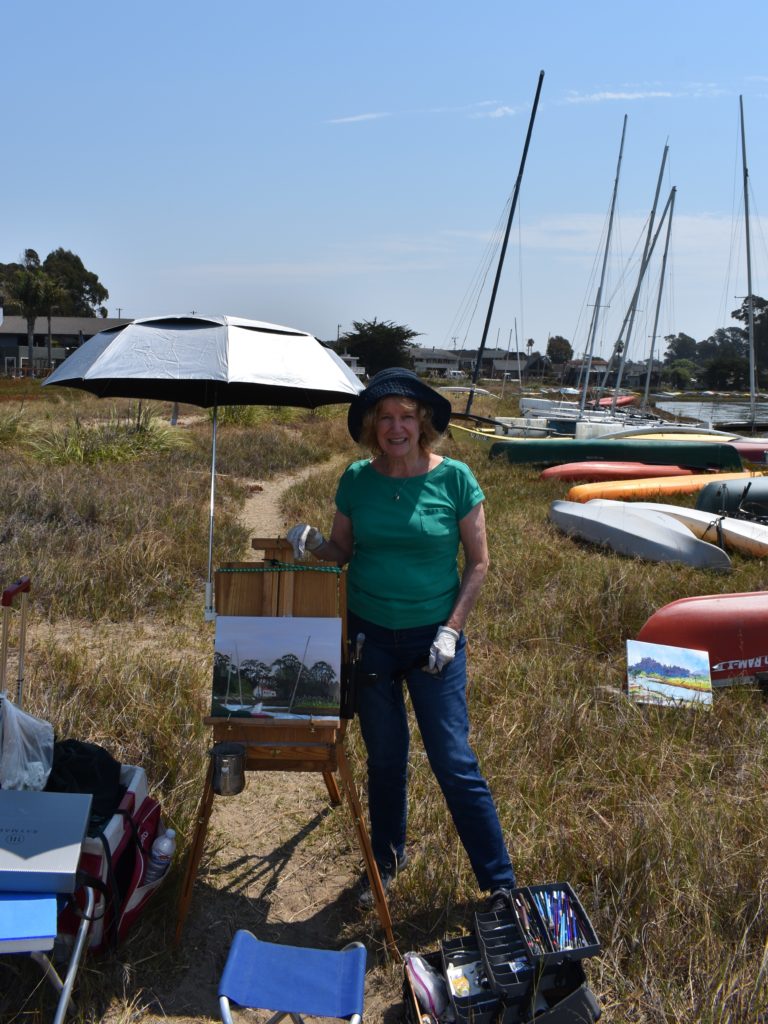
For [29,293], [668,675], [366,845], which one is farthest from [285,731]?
[29,293]

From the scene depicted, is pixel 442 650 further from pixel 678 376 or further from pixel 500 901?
pixel 678 376

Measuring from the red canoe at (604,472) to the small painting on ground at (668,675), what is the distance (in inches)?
367

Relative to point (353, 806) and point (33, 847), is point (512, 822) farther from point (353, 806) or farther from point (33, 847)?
point (33, 847)

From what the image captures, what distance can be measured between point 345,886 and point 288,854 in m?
0.34

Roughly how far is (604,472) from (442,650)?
12.7 meters

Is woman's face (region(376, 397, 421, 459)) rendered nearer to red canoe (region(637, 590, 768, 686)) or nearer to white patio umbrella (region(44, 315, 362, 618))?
white patio umbrella (region(44, 315, 362, 618))

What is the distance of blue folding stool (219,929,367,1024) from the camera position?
8.43ft

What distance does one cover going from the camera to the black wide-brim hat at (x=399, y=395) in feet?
10.0

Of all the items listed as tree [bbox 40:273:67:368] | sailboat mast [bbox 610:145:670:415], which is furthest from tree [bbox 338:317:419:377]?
sailboat mast [bbox 610:145:670:415]

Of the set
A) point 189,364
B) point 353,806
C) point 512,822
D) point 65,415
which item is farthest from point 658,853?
point 65,415

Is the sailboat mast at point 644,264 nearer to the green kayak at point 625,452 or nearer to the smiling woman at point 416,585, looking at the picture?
the green kayak at point 625,452

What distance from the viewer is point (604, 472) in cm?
1510

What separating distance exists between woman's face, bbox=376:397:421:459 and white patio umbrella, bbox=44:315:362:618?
0.68 metres

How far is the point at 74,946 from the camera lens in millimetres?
2676
